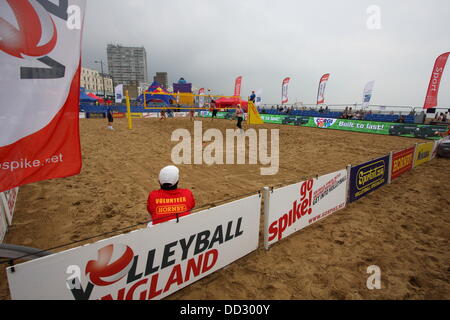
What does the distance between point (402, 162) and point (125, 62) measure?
491 feet

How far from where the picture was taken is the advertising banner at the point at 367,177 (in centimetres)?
563

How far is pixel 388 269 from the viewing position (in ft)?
11.1

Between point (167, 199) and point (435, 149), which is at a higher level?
point (435, 149)

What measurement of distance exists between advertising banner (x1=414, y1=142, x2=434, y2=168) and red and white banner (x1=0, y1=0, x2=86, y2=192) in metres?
11.8

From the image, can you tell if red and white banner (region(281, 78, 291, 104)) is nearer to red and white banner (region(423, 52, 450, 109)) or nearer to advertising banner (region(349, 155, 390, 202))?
red and white banner (region(423, 52, 450, 109))

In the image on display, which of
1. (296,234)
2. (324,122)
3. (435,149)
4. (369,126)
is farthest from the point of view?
(324,122)

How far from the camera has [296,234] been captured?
434 centimetres

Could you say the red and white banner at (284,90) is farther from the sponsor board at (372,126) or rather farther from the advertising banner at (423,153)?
the advertising banner at (423,153)

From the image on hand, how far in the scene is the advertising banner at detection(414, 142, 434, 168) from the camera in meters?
9.19

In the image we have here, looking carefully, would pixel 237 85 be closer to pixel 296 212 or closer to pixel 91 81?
pixel 296 212

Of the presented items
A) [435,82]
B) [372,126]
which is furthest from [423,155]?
[435,82]
